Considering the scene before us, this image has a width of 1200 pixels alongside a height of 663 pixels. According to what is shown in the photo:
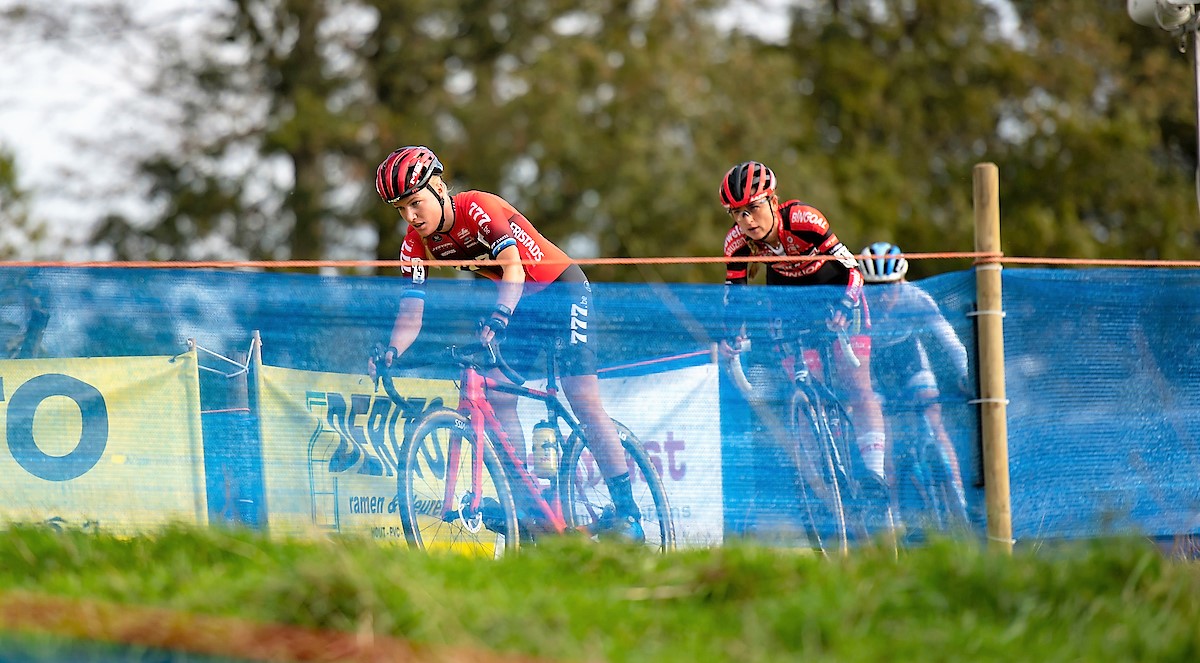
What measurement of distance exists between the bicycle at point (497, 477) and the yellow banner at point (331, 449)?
0.08 m

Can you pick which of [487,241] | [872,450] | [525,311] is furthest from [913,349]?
[487,241]

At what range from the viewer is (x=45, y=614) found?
14.9ft

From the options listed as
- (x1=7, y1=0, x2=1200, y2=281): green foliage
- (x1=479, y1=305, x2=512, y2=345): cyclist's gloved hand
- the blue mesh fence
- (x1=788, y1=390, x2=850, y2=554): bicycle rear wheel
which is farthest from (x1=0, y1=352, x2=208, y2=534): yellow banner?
(x1=7, y1=0, x2=1200, y2=281): green foliage

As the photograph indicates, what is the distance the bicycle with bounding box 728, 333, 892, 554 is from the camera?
675 centimetres

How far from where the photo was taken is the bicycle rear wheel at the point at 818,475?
6.75 m

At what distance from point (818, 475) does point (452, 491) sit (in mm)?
1733

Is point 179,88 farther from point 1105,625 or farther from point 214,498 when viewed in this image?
point 1105,625

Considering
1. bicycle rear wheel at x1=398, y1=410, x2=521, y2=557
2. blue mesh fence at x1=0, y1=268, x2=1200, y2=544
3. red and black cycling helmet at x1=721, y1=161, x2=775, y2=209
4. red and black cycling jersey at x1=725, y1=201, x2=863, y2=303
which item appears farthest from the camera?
red and black cycling helmet at x1=721, y1=161, x2=775, y2=209

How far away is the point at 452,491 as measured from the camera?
6.58 metres

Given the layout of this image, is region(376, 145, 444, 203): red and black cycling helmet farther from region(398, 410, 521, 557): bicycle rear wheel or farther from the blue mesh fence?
region(398, 410, 521, 557): bicycle rear wheel

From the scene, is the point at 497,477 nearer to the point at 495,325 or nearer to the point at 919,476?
the point at 495,325

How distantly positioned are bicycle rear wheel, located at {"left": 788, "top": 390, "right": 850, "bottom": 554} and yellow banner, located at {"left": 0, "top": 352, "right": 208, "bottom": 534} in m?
2.74

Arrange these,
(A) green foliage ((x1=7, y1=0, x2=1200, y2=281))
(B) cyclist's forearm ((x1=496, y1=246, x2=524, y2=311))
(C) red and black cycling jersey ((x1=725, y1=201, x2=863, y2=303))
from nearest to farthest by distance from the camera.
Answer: (B) cyclist's forearm ((x1=496, y1=246, x2=524, y2=311))
(C) red and black cycling jersey ((x1=725, y1=201, x2=863, y2=303))
(A) green foliage ((x1=7, y1=0, x2=1200, y2=281))

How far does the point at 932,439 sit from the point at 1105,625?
2433 mm
